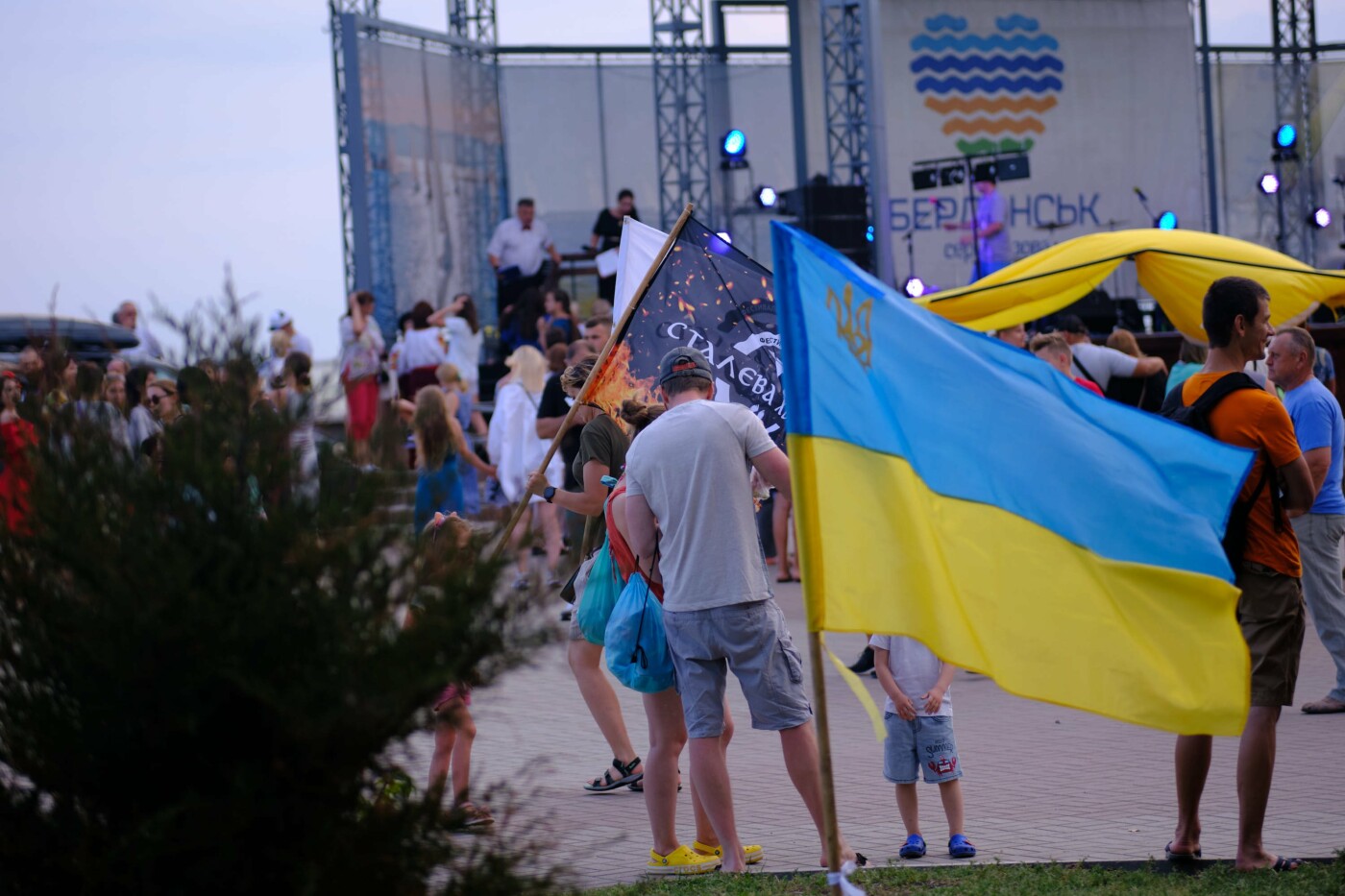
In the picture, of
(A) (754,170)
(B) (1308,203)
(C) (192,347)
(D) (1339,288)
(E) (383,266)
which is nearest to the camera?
(C) (192,347)

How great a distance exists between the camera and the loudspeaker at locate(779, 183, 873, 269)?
1947 centimetres

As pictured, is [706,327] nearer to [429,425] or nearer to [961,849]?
[429,425]

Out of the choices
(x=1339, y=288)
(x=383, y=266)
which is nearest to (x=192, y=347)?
(x=1339, y=288)

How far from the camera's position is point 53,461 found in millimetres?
3102

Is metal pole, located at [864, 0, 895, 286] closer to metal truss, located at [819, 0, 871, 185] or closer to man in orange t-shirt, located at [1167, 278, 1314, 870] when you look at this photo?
metal truss, located at [819, 0, 871, 185]

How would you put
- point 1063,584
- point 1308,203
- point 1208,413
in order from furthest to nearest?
1. point 1308,203
2. point 1208,413
3. point 1063,584

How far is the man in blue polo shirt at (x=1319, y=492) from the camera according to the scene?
7.62 m

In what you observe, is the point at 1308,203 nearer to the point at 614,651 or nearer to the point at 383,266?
the point at 383,266

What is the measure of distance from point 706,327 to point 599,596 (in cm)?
129

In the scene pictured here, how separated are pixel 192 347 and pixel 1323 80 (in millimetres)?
29884

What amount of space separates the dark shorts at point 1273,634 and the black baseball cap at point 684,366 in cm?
209

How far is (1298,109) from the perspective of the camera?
2900 centimetres

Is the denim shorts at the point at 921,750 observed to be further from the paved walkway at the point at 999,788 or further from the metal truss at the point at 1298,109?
the metal truss at the point at 1298,109

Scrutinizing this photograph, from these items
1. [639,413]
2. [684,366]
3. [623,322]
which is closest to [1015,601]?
[684,366]
